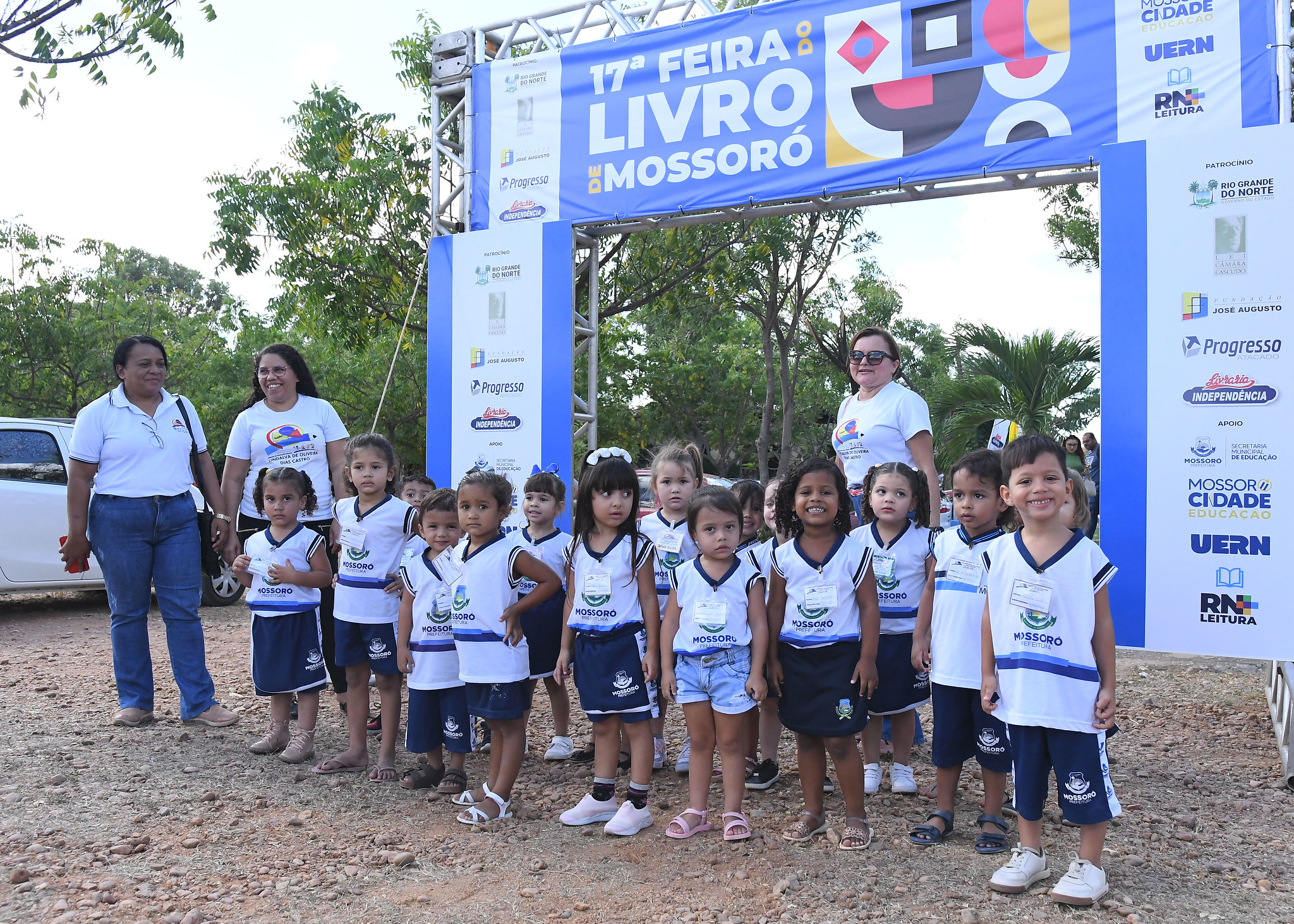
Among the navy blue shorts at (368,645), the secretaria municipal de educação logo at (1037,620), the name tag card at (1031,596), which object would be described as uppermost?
the name tag card at (1031,596)

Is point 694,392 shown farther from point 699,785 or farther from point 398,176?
point 699,785

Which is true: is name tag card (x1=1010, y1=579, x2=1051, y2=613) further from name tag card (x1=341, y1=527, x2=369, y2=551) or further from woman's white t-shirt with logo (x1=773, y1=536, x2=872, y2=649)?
name tag card (x1=341, y1=527, x2=369, y2=551)

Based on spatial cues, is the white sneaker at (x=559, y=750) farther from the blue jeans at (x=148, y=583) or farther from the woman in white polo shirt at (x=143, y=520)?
the blue jeans at (x=148, y=583)

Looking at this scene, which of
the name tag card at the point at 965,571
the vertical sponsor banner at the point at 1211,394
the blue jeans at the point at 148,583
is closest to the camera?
the name tag card at the point at 965,571

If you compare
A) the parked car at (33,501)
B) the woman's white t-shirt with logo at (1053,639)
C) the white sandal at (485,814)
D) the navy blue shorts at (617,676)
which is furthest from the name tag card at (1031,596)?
the parked car at (33,501)

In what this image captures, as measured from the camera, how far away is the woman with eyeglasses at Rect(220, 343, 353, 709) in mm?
4574

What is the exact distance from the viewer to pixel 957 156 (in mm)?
5594

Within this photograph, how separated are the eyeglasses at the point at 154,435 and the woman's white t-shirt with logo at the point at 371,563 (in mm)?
1250

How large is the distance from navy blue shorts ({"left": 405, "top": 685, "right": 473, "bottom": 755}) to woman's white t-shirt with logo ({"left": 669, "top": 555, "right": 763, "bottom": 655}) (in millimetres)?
956

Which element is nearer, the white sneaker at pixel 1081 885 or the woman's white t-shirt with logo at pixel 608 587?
the white sneaker at pixel 1081 885

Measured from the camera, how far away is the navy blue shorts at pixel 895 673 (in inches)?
143

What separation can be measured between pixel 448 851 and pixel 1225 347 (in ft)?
14.5

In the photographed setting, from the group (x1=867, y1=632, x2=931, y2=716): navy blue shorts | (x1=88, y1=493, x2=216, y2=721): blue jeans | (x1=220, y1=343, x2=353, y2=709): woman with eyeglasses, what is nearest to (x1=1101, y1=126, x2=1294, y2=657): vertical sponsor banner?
(x1=867, y1=632, x2=931, y2=716): navy blue shorts

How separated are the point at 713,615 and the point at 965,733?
3.21ft
